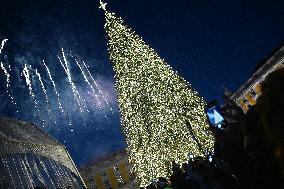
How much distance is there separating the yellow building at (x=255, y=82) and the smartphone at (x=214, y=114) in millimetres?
37485

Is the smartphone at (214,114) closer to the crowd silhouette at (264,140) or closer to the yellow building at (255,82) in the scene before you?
the crowd silhouette at (264,140)

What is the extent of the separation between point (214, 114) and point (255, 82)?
43.3 metres

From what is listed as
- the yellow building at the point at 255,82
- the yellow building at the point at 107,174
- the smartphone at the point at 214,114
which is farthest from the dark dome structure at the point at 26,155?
the yellow building at the point at 107,174

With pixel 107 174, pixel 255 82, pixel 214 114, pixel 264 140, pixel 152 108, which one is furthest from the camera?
pixel 107 174

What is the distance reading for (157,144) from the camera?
20.5m

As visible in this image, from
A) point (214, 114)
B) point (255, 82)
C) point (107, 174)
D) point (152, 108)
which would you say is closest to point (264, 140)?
point (214, 114)

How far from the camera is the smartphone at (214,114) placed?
6176 mm

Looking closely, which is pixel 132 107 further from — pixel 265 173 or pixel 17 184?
pixel 265 173

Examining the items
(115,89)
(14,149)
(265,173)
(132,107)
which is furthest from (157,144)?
(265,173)

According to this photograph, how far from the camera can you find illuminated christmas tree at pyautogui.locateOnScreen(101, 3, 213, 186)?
20.0m

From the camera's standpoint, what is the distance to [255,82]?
46.8 m

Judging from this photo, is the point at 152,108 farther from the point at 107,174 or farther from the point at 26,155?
the point at 107,174

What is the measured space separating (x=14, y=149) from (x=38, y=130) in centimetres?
342

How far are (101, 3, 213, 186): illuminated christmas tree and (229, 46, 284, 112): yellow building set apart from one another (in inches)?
968
